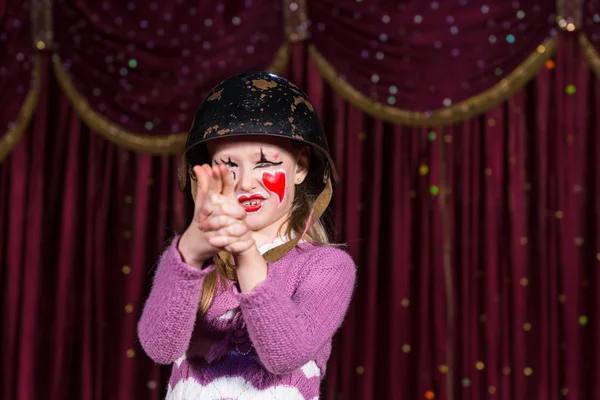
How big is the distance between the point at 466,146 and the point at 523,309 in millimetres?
657

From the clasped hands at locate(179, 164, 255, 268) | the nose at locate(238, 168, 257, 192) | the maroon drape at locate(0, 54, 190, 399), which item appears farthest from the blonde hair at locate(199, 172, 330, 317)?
the maroon drape at locate(0, 54, 190, 399)

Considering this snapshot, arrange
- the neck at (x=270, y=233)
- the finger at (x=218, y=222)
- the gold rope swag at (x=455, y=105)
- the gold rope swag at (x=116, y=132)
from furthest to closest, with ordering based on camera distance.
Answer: the gold rope swag at (x=116, y=132) < the gold rope swag at (x=455, y=105) < the neck at (x=270, y=233) < the finger at (x=218, y=222)

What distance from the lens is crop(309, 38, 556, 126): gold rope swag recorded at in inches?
113

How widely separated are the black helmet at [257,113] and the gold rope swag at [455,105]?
155cm

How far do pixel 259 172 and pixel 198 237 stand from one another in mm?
311

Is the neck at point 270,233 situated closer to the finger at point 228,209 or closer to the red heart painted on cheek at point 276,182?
the red heart painted on cheek at point 276,182

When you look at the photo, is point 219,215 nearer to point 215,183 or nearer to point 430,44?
point 215,183

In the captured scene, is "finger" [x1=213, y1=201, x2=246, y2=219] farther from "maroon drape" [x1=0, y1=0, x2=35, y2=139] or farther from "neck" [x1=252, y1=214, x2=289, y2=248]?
"maroon drape" [x1=0, y1=0, x2=35, y2=139]

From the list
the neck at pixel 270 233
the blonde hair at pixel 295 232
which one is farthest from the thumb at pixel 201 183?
the neck at pixel 270 233

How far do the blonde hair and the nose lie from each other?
0.40 feet

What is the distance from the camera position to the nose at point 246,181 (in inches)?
53.6

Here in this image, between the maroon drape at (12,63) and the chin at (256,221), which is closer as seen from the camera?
the chin at (256,221)

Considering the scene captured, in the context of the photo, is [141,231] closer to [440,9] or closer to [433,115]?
[433,115]

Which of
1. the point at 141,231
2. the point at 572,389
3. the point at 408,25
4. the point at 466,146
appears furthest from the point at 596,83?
the point at 141,231
